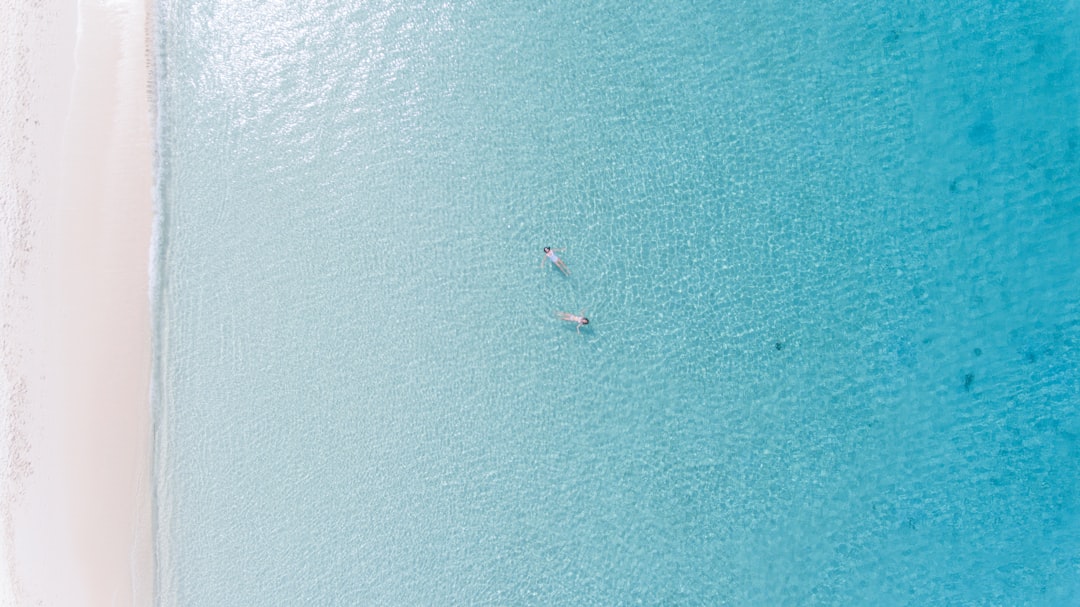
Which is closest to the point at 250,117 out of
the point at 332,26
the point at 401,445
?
the point at 332,26

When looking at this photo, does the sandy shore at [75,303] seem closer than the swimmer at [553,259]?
Yes

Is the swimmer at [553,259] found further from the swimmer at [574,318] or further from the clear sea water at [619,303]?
the swimmer at [574,318]

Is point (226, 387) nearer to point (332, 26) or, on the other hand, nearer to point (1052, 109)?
point (332, 26)

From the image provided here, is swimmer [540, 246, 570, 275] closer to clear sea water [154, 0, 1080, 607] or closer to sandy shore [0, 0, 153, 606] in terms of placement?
clear sea water [154, 0, 1080, 607]

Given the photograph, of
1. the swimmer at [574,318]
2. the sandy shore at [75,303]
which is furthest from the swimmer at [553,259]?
the sandy shore at [75,303]

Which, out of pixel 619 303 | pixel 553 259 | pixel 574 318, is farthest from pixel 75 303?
pixel 619 303

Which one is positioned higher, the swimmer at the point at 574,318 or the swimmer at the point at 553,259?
the swimmer at the point at 553,259

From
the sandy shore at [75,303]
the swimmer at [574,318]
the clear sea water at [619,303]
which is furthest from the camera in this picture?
the swimmer at [574,318]

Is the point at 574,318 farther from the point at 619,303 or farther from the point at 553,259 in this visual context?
the point at 553,259
